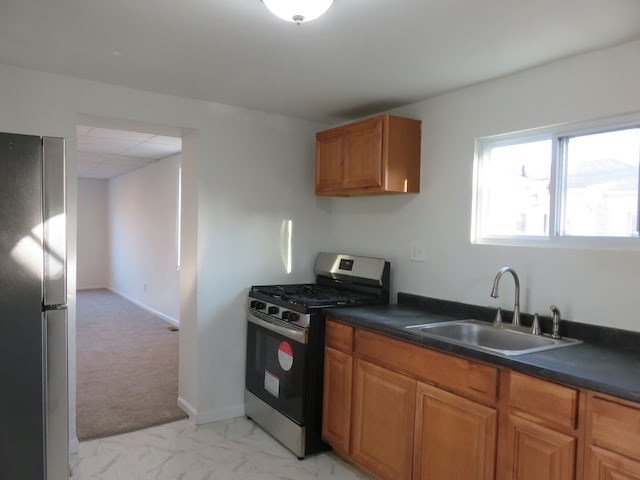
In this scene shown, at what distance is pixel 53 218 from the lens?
60.3 inches

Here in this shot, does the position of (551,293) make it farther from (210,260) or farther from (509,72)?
(210,260)

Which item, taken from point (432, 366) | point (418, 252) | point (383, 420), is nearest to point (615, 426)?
point (432, 366)

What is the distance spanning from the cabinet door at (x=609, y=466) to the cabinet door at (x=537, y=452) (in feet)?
0.20

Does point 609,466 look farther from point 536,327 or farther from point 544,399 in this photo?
point 536,327

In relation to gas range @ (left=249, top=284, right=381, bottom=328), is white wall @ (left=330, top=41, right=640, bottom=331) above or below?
above

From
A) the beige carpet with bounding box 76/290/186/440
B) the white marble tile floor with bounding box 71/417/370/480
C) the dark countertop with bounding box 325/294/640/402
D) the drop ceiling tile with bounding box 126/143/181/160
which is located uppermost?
the drop ceiling tile with bounding box 126/143/181/160

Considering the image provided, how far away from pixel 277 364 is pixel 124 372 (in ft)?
6.58

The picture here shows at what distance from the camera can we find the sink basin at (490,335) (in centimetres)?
221

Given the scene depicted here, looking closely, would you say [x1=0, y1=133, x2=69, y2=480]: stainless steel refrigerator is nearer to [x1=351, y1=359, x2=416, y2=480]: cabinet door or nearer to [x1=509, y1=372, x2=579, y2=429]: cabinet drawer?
[x1=351, y1=359, x2=416, y2=480]: cabinet door

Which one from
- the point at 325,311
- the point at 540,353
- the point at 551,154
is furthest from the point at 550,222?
the point at 325,311

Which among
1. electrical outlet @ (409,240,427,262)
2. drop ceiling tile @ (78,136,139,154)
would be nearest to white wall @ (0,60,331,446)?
electrical outlet @ (409,240,427,262)

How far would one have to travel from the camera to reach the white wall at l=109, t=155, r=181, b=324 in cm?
640

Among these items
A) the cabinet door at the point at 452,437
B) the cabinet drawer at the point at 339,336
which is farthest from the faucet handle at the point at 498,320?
the cabinet drawer at the point at 339,336

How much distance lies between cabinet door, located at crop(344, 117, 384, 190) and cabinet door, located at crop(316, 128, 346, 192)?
0.24 ft
